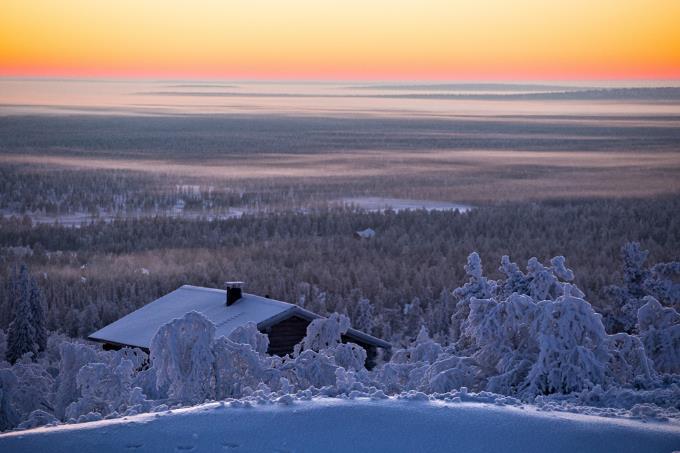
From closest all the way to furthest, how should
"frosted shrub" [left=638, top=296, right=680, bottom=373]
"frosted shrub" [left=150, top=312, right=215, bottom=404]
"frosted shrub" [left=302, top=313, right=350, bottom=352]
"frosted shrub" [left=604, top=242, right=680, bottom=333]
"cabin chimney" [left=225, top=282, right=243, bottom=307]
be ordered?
"frosted shrub" [left=150, top=312, right=215, bottom=404], "frosted shrub" [left=638, top=296, right=680, bottom=373], "frosted shrub" [left=302, top=313, right=350, bottom=352], "frosted shrub" [left=604, top=242, right=680, bottom=333], "cabin chimney" [left=225, top=282, right=243, bottom=307]

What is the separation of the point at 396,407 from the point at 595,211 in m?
146

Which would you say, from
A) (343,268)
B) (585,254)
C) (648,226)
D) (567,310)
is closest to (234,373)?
(567,310)

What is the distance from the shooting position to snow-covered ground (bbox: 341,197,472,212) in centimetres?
16250

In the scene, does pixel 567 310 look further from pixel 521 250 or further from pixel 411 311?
pixel 521 250

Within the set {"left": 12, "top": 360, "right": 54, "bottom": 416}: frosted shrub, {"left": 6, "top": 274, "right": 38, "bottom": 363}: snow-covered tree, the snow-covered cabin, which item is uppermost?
{"left": 12, "top": 360, "right": 54, "bottom": 416}: frosted shrub

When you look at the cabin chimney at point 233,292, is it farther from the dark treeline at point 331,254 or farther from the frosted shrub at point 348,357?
the dark treeline at point 331,254

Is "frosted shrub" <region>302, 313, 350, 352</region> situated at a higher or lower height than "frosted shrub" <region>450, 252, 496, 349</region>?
lower

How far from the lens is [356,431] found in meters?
11.4

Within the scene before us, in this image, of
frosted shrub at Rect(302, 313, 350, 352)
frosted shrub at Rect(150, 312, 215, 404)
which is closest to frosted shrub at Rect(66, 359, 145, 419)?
frosted shrub at Rect(150, 312, 215, 404)

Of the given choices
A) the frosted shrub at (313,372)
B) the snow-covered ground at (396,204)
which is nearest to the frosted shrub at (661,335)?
the frosted shrub at (313,372)

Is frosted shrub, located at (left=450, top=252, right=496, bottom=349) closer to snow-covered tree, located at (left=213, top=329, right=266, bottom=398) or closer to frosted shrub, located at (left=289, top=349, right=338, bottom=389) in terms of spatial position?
frosted shrub, located at (left=289, top=349, right=338, bottom=389)

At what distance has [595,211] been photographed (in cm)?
15275

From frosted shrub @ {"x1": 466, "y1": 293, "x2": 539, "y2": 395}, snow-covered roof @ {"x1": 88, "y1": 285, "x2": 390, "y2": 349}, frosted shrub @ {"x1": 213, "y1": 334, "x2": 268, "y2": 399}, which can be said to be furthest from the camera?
snow-covered roof @ {"x1": 88, "y1": 285, "x2": 390, "y2": 349}

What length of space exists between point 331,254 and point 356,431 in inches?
3346
